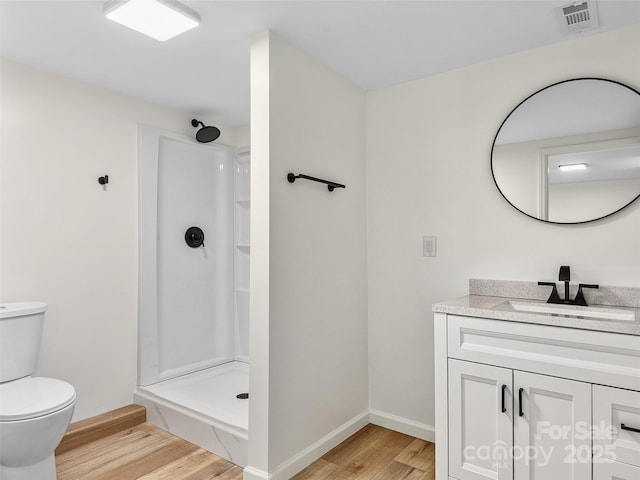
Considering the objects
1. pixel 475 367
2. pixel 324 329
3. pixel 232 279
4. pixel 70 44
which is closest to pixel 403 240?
pixel 324 329

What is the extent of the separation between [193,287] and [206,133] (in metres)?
1.16

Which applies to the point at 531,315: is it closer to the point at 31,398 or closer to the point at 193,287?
the point at 31,398

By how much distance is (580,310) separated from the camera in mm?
1760

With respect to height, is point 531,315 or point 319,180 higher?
point 319,180

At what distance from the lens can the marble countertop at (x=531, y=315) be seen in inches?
59.2

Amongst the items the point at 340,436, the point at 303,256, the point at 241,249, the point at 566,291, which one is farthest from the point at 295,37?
Result: the point at 340,436

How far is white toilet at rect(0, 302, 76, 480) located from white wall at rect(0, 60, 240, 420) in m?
0.24

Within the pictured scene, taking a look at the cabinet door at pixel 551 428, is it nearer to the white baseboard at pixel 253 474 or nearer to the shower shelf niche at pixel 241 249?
the white baseboard at pixel 253 474

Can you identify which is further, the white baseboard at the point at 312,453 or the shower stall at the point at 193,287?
the shower stall at the point at 193,287

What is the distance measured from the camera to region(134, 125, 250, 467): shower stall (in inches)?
101

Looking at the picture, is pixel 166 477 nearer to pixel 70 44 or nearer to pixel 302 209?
pixel 302 209

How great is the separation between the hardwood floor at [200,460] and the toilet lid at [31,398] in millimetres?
471

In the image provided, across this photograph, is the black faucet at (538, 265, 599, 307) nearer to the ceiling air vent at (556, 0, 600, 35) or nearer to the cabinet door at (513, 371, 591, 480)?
the cabinet door at (513, 371, 591, 480)

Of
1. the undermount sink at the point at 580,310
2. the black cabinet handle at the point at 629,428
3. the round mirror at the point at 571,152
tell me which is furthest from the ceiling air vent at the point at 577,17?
the black cabinet handle at the point at 629,428
